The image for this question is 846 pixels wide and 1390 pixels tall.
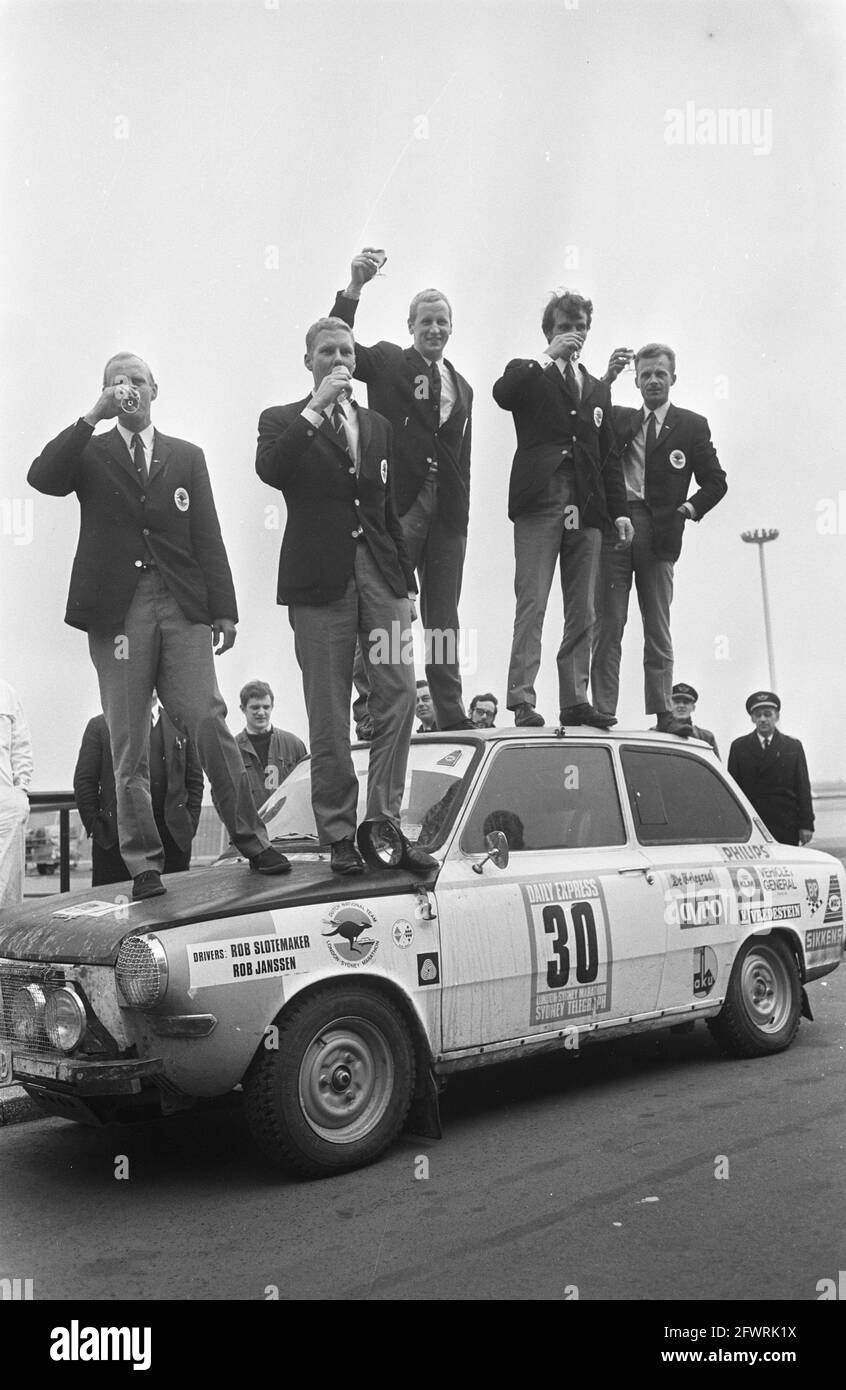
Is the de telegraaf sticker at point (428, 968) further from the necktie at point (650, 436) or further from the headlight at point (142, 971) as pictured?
the necktie at point (650, 436)

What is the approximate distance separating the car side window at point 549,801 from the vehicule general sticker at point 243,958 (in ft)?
3.30

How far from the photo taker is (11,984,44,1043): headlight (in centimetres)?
438

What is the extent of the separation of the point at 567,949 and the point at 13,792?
3.15 metres


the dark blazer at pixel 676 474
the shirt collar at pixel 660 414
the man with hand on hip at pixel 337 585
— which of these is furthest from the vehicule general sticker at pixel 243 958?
the shirt collar at pixel 660 414

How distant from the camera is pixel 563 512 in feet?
21.7

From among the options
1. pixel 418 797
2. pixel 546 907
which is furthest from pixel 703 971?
pixel 418 797

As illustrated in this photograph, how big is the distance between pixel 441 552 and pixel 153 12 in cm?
272

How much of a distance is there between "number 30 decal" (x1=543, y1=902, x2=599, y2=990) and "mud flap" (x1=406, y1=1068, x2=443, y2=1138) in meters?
0.69

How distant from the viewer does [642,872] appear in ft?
18.4

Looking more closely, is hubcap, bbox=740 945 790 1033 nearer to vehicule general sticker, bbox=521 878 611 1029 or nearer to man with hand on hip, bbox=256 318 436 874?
vehicule general sticker, bbox=521 878 611 1029

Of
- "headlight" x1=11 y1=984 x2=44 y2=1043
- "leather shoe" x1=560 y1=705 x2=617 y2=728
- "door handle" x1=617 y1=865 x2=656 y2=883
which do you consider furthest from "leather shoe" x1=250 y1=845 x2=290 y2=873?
"leather shoe" x1=560 y1=705 x2=617 y2=728

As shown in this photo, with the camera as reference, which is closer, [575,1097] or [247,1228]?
[247,1228]
